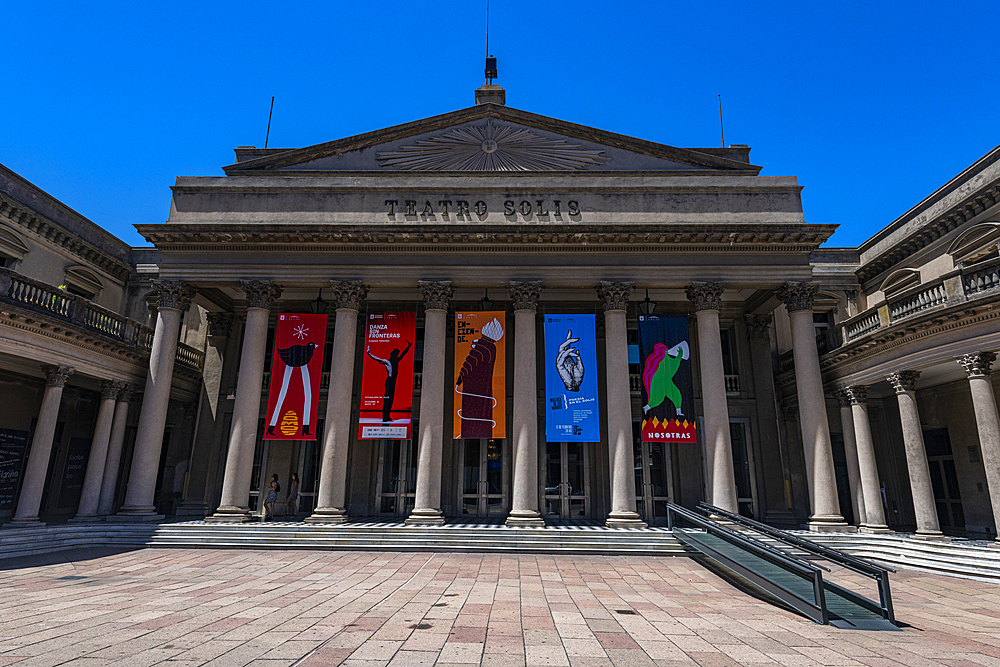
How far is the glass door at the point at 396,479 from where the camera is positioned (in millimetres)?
19250

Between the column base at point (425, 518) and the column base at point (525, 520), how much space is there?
6.53ft

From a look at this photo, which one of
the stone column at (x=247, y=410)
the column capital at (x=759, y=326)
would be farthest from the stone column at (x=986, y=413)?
the stone column at (x=247, y=410)

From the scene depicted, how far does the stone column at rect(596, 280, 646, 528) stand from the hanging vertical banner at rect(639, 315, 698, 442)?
625mm

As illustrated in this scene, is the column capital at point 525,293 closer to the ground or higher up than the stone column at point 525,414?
higher up

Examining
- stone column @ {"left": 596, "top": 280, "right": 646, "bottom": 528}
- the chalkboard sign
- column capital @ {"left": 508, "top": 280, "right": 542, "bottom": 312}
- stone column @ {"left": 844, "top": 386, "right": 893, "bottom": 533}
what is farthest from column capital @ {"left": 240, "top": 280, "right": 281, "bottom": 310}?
stone column @ {"left": 844, "top": 386, "right": 893, "bottom": 533}

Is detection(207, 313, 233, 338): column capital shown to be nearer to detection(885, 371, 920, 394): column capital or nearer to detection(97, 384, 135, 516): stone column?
detection(97, 384, 135, 516): stone column

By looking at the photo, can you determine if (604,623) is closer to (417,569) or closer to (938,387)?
(417,569)

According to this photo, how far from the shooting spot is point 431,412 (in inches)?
640

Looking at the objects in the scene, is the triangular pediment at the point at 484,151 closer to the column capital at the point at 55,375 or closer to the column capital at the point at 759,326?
the column capital at the point at 759,326

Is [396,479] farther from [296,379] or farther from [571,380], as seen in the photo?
[571,380]

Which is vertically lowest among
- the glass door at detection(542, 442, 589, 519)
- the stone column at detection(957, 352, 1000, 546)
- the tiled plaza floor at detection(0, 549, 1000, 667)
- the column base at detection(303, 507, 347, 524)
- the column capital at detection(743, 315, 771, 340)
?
the tiled plaza floor at detection(0, 549, 1000, 667)

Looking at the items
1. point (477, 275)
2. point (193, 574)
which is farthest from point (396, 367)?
point (193, 574)

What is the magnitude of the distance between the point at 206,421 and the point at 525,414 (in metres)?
12.6

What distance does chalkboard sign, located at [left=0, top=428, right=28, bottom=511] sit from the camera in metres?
17.0
